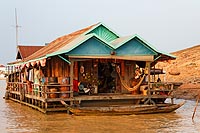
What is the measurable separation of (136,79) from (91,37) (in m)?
3.56

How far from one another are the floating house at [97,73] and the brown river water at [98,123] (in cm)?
106

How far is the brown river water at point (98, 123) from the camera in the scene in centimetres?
1228

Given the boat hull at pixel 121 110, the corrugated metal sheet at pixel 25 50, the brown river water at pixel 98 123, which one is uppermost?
the corrugated metal sheet at pixel 25 50

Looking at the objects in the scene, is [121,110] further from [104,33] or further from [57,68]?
[104,33]

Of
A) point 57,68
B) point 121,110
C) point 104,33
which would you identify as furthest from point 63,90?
point 104,33

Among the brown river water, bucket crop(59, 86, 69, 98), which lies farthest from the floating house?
the brown river water

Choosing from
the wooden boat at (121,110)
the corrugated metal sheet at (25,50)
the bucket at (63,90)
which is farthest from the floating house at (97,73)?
the corrugated metal sheet at (25,50)

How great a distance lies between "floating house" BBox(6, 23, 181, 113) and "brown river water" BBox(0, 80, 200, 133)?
1.06 metres

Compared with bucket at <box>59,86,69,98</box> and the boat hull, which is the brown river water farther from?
bucket at <box>59,86,69,98</box>

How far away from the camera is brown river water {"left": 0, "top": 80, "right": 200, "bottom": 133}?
12.3 metres

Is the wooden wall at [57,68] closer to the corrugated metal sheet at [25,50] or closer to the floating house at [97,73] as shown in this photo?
the floating house at [97,73]

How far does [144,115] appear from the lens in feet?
51.4

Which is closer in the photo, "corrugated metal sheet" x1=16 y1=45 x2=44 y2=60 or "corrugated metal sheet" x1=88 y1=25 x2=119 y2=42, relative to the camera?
"corrugated metal sheet" x1=88 y1=25 x2=119 y2=42

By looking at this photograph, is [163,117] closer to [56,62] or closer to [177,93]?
[56,62]
